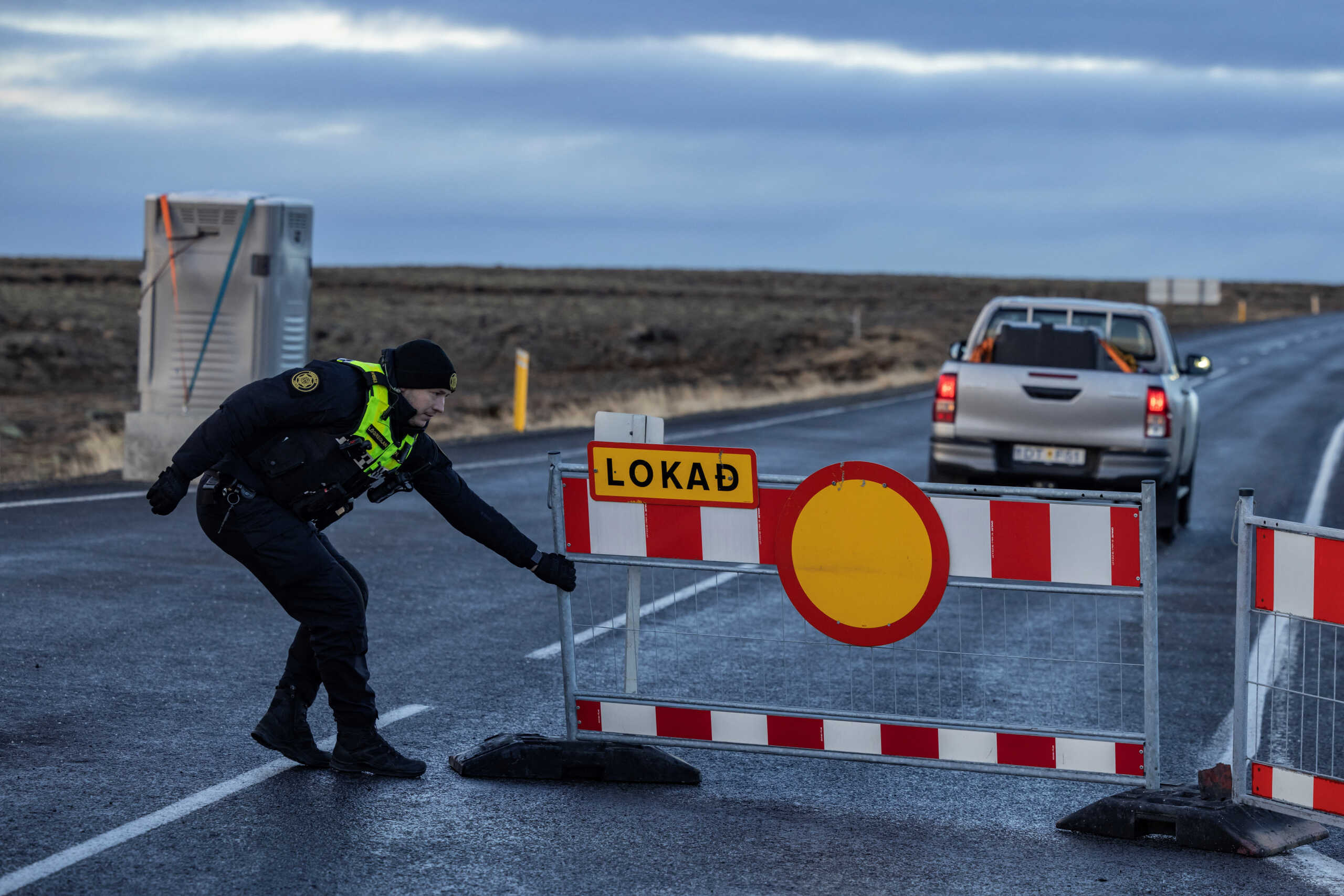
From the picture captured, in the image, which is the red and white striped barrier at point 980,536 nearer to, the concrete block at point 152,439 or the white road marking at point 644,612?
the white road marking at point 644,612

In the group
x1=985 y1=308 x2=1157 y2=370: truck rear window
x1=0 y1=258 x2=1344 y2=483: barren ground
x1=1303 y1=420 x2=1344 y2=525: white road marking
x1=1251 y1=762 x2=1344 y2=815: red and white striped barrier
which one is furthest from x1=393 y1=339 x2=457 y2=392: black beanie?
x1=0 y1=258 x2=1344 y2=483: barren ground

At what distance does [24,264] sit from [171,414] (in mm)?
114790

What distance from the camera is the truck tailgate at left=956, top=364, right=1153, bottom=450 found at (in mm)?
13242

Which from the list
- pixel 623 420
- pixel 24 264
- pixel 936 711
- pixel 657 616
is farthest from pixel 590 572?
pixel 24 264

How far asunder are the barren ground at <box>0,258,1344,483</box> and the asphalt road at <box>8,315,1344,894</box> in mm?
8219

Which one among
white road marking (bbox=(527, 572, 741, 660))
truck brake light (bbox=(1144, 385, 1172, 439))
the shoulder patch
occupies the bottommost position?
white road marking (bbox=(527, 572, 741, 660))

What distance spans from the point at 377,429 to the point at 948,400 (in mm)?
8630

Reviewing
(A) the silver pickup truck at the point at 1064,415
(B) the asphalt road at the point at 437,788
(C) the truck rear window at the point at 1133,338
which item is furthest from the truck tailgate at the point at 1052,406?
(B) the asphalt road at the point at 437,788

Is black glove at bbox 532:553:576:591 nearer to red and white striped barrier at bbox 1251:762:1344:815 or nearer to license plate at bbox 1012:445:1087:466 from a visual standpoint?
red and white striped barrier at bbox 1251:762:1344:815

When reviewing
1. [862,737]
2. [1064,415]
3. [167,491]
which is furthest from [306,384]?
[1064,415]

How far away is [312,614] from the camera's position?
5887mm

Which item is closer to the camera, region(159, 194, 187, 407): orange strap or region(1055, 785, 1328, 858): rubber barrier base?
region(1055, 785, 1328, 858): rubber barrier base

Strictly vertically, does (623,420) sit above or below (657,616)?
above

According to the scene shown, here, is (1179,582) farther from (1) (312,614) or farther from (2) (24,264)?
(2) (24,264)
